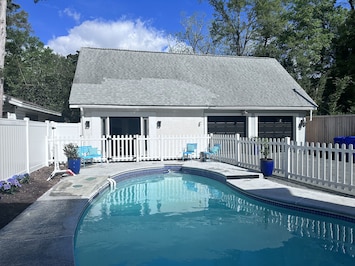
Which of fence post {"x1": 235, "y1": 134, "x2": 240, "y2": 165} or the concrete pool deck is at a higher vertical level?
fence post {"x1": 235, "y1": 134, "x2": 240, "y2": 165}

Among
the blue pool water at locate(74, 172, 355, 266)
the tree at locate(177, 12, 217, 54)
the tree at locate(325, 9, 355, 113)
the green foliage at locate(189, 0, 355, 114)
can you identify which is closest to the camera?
the blue pool water at locate(74, 172, 355, 266)

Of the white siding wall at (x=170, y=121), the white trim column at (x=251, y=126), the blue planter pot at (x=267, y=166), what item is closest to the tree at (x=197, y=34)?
the white trim column at (x=251, y=126)

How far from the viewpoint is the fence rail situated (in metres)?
7.00

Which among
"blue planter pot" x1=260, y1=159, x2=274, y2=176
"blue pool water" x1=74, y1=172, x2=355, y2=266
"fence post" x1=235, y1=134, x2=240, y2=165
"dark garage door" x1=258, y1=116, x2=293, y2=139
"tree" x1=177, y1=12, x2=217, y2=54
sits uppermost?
"tree" x1=177, y1=12, x2=217, y2=54

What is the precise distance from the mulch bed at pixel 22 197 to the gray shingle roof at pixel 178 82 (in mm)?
4961

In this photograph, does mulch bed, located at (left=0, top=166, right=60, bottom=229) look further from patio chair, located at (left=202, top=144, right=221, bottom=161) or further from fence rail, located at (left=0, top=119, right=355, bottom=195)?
patio chair, located at (left=202, top=144, right=221, bottom=161)

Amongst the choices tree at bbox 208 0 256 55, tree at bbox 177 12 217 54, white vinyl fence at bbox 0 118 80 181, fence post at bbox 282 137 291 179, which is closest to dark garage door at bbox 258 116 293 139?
fence post at bbox 282 137 291 179

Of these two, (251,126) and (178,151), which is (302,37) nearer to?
(251,126)

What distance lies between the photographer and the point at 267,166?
912 cm

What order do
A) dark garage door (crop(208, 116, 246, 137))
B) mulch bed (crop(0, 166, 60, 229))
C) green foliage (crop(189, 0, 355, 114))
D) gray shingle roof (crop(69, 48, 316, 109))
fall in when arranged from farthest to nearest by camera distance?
green foliage (crop(189, 0, 355, 114)), dark garage door (crop(208, 116, 246, 137)), gray shingle roof (crop(69, 48, 316, 109)), mulch bed (crop(0, 166, 60, 229))

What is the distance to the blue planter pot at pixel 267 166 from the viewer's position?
912 cm

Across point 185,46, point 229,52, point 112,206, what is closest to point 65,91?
point 185,46

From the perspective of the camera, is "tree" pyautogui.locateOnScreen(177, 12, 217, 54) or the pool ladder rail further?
"tree" pyautogui.locateOnScreen(177, 12, 217, 54)

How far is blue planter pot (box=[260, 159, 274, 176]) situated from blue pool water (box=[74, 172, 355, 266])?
5.56ft
